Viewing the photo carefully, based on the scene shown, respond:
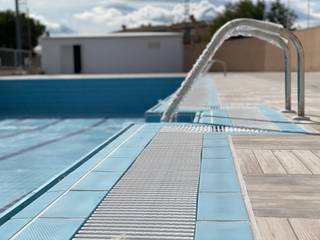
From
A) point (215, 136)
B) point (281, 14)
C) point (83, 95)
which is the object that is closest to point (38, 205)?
point (215, 136)

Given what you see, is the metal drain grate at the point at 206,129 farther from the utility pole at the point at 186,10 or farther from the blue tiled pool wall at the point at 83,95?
the utility pole at the point at 186,10

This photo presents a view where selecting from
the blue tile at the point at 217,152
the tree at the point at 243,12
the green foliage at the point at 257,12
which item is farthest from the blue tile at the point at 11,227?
the green foliage at the point at 257,12

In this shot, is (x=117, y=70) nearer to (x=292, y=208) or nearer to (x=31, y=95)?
(x=31, y=95)

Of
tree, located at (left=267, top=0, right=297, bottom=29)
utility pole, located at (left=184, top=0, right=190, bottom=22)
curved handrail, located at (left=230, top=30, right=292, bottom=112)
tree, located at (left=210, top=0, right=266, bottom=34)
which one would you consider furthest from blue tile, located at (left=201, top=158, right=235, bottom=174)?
utility pole, located at (left=184, top=0, right=190, bottom=22)

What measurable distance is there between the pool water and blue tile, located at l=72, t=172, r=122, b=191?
1.68 meters

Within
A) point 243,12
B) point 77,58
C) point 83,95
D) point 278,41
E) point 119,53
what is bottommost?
point 83,95

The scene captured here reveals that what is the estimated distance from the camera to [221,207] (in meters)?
2.14

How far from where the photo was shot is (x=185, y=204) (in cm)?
224

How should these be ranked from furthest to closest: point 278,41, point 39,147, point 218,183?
point 39,147 → point 278,41 → point 218,183

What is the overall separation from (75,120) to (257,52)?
14359mm

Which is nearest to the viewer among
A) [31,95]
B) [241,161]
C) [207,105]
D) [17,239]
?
[17,239]

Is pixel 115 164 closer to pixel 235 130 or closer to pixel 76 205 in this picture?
pixel 76 205

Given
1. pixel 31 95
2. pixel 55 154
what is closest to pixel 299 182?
pixel 55 154

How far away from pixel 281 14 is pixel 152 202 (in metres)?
37.3
